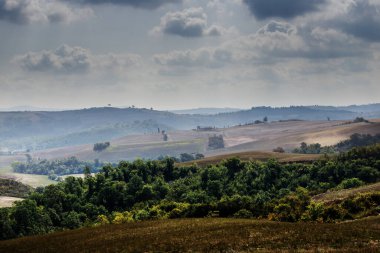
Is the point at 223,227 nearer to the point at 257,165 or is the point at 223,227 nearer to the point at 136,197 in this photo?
the point at 136,197

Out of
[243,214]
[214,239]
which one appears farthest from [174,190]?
[214,239]

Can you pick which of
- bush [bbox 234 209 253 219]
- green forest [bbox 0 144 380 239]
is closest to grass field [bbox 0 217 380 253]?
bush [bbox 234 209 253 219]

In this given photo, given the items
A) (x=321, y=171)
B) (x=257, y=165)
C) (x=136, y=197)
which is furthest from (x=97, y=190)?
(x=321, y=171)

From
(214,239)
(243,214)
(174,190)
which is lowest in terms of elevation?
(174,190)

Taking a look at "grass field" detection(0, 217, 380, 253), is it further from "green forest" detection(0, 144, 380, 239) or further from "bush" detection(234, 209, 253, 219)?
"green forest" detection(0, 144, 380, 239)

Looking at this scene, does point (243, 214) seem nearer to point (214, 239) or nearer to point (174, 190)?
point (214, 239)

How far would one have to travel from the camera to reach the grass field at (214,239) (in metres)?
40.1

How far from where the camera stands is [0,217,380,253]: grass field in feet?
132

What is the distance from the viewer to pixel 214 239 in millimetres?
45656

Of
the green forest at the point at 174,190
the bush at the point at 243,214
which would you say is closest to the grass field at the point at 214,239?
the bush at the point at 243,214

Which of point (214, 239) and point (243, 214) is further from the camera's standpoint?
point (243, 214)

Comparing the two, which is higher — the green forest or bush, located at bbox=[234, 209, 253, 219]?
bush, located at bbox=[234, 209, 253, 219]

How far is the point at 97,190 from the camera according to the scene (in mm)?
179000

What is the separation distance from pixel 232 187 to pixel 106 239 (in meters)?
122
